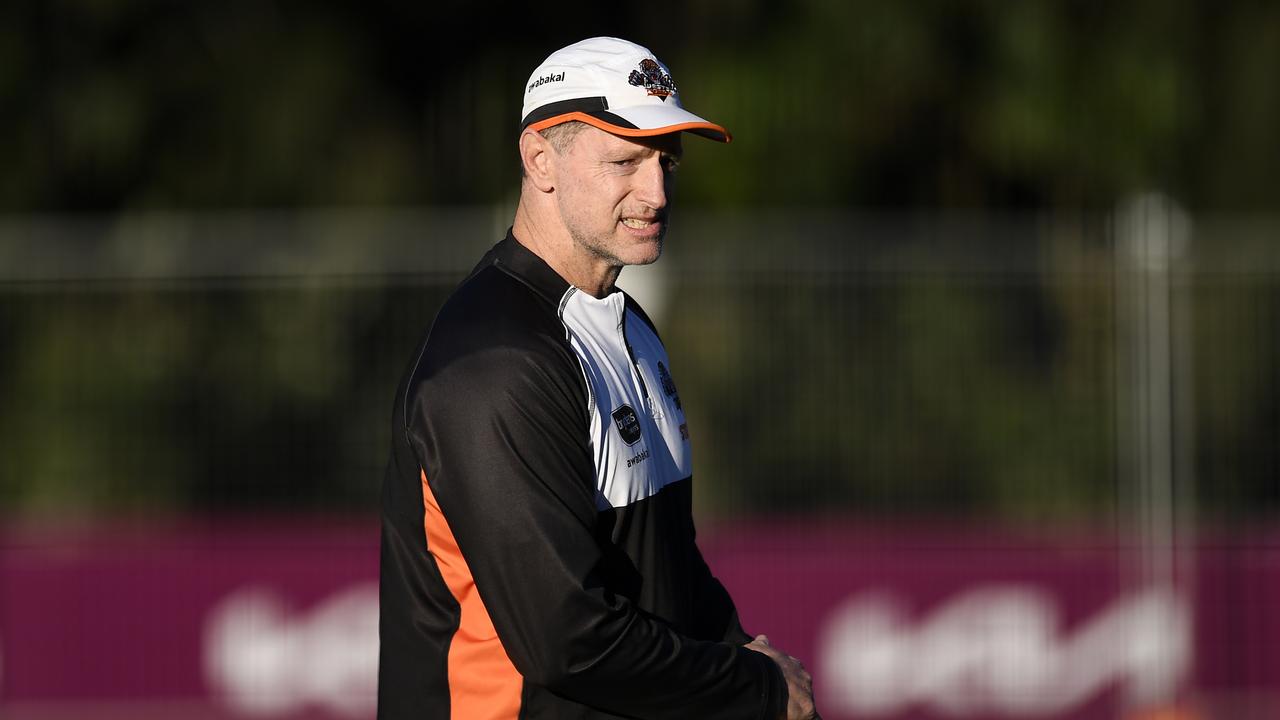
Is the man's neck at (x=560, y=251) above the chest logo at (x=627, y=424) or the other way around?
above

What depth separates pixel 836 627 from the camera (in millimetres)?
9078

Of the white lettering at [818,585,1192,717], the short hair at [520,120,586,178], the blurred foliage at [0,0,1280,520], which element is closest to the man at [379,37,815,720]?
the short hair at [520,120,586,178]

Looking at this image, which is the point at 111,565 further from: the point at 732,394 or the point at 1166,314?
the point at 1166,314

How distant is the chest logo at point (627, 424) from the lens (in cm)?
277

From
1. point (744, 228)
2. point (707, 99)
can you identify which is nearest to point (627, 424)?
point (744, 228)

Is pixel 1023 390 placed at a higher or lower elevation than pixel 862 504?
higher

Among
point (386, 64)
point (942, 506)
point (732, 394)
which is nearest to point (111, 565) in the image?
point (732, 394)

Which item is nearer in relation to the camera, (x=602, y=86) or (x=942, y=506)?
(x=602, y=86)

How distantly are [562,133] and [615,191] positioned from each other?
134 millimetres

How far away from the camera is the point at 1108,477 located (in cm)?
1053

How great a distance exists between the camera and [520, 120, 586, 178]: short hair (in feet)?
9.32

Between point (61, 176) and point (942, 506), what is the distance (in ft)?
29.9

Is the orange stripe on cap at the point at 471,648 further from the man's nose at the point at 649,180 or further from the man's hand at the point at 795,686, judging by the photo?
the man's nose at the point at 649,180

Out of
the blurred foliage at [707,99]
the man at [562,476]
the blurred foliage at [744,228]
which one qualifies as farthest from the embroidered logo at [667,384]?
the blurred foliage at [707,99]
